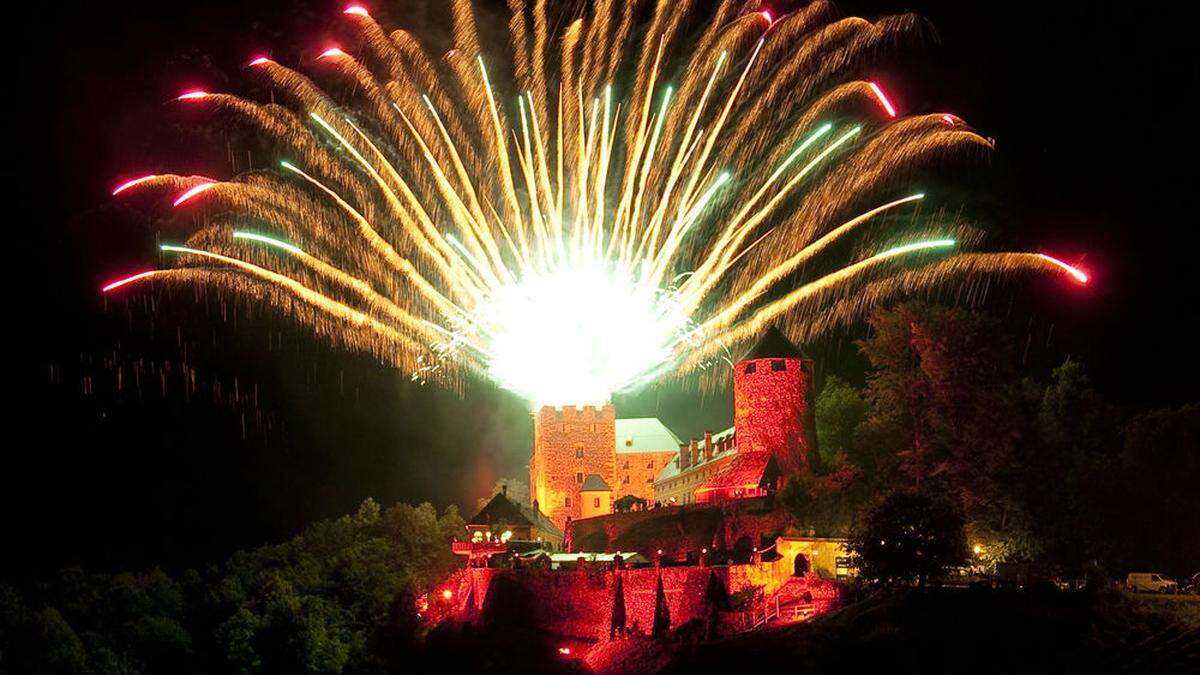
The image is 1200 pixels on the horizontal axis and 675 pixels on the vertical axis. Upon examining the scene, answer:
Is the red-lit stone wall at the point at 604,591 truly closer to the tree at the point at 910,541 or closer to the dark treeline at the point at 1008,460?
the tree at the point at 910,541

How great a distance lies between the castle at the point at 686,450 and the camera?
61.0m

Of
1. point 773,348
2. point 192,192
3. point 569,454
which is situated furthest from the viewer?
point 569,454

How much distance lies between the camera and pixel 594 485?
79812 millimetres

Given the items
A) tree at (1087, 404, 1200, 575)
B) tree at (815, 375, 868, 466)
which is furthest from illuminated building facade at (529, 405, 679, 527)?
tree at (1087, 404, 1200, 575)

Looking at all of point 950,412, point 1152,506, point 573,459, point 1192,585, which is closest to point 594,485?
point 573,459

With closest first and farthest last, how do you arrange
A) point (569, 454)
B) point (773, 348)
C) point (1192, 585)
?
1. point (1192, 585)
2. point (773, 348)
3. point (569, 454)

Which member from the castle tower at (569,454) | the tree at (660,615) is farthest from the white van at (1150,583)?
the castle tower at (569,454)

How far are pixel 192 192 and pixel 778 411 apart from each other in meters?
29.7

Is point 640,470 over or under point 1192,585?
over

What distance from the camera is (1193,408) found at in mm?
48312

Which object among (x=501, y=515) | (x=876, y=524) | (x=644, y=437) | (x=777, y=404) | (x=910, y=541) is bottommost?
(x=910, y=541)

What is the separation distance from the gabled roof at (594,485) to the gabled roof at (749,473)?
703 inches

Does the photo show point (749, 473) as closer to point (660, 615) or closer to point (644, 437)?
point (660, 615)

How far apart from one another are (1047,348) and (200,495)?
5114 cm
